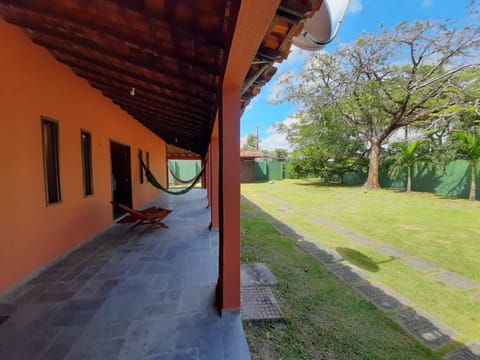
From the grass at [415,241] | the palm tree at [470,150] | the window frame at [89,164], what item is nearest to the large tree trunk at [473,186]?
the palm tree at [470,150]

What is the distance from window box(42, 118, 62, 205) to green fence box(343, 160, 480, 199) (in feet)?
40.5

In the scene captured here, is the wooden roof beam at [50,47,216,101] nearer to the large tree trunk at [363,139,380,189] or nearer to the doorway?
the doorway

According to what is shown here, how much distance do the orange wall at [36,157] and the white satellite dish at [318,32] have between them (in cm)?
272

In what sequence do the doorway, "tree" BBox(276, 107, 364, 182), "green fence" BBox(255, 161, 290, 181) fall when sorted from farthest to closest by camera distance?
"green fence" BBox(255, 161, 290, 181) < "tree" BBox(276, 107, 364, 182) < the doorway

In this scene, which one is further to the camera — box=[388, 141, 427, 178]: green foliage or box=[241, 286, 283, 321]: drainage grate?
box=[388, 141, 427, 178]: green foliage

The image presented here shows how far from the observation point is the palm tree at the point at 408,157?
9812mm

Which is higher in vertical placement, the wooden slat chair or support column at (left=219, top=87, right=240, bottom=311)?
support column at (left=219, top=87, right=240, bottom=311)

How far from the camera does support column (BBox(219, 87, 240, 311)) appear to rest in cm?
Result: 179

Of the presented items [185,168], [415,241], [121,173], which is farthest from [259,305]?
[185,168]

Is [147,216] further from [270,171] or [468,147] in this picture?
[270,171]

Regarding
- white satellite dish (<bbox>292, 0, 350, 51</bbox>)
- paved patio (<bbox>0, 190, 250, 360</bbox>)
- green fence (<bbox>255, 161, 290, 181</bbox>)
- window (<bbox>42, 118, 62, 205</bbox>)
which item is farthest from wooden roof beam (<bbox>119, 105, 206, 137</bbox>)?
green fence (<bbox>255, 161, 290, 181</bbox>)

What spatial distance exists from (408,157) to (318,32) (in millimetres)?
11132

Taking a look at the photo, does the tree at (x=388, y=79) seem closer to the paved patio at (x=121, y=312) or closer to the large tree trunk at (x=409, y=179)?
the large tree trunk at (x=409, y=179)

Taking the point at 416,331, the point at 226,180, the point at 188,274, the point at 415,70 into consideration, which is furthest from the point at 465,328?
the point at 415,70
